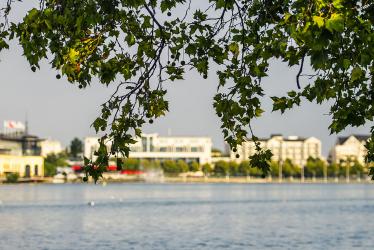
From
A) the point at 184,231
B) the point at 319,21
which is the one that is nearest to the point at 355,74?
the point at 319,21

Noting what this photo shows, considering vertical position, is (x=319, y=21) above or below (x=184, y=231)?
above

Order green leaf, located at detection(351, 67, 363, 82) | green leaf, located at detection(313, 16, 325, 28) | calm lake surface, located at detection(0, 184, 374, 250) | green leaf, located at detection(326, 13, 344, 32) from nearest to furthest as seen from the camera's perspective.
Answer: green leaf, located at detection(326, 13, 344, 32) < green leaf, located at detection(313, 16, 325, 28) < green leaf, located at detection(351, 67, 363, 82) < calm lake surface, located at detection(0, 184, 374, 250)

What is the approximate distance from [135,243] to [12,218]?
3433 centimetres

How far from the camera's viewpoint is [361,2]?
1158 centimetres

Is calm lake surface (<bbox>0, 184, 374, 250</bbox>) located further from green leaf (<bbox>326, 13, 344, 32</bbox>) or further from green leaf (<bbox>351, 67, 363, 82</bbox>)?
green leaf (<bbox>326, 13, 344, 32</bbox>)

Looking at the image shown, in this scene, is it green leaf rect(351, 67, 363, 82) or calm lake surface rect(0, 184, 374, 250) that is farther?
calm lake surface rect(0, 184, 374, 250)

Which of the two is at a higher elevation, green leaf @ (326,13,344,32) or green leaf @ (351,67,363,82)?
green leaf @ (326,13,344,32)

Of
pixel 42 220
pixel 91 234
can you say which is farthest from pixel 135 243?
pixel 42 220

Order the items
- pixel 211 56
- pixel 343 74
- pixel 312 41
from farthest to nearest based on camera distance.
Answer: pixel 211 56 < pixel 343 74 < pixel 312 41

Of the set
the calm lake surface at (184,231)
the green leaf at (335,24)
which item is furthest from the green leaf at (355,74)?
the calm lake surface at (184,231)

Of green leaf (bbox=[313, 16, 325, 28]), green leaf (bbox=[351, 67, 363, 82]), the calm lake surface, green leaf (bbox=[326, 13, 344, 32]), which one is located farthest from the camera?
the calm lake surface

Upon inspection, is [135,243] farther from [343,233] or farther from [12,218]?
[12,218]

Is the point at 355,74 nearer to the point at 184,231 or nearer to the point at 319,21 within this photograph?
the point at 319,21

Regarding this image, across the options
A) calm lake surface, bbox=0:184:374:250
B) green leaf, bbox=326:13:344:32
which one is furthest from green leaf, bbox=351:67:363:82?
calm lake surface, bbox=0:184:374:250
